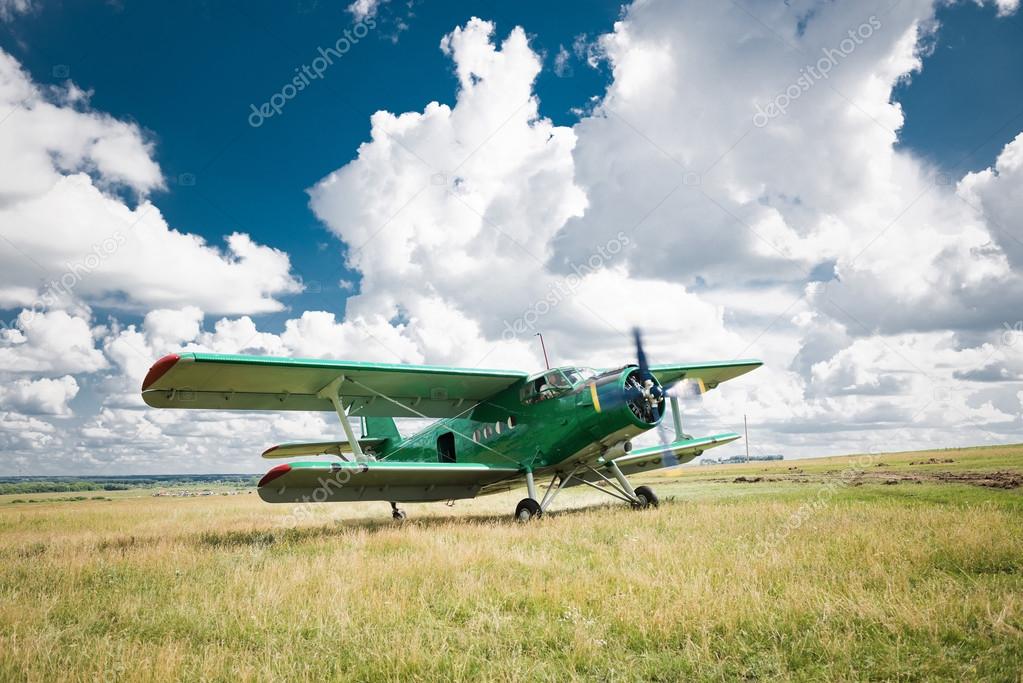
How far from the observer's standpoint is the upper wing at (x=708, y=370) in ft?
53.8

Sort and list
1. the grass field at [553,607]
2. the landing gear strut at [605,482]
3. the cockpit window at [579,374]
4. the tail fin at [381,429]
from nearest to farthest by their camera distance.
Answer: the grass field at [553,607]
the cockpit window at [579,374]
the landing gear strut at [605,482]
the tail fin at [381,429]

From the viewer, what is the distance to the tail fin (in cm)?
1891

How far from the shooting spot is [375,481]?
12617 millimetres

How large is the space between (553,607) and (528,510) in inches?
310

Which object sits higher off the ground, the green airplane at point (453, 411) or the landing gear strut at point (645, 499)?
the green airplane at point (453, 411)

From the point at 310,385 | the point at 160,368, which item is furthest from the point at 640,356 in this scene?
the point at 160,368

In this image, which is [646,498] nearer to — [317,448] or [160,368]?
[317,448]

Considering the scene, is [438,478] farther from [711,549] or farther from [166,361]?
[711,549]

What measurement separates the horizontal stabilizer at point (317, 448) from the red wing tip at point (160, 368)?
6.48 meters

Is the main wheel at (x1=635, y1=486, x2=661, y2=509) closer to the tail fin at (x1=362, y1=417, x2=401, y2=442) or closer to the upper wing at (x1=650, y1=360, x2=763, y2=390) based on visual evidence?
Result: the upper wing at (x1=650, y1=360, x2=763, y2=390)

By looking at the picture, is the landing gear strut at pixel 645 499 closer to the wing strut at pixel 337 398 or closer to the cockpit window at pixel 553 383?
the cockpit window at pixel 553 383

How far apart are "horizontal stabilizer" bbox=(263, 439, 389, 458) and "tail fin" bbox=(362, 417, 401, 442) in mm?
219

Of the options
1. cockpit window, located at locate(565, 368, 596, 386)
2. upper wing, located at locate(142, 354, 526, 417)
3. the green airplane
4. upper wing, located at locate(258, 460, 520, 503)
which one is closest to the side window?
the green airplane

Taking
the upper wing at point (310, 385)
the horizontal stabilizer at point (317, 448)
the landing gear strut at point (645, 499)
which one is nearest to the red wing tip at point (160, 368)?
the upper wing at point (310, 385)
